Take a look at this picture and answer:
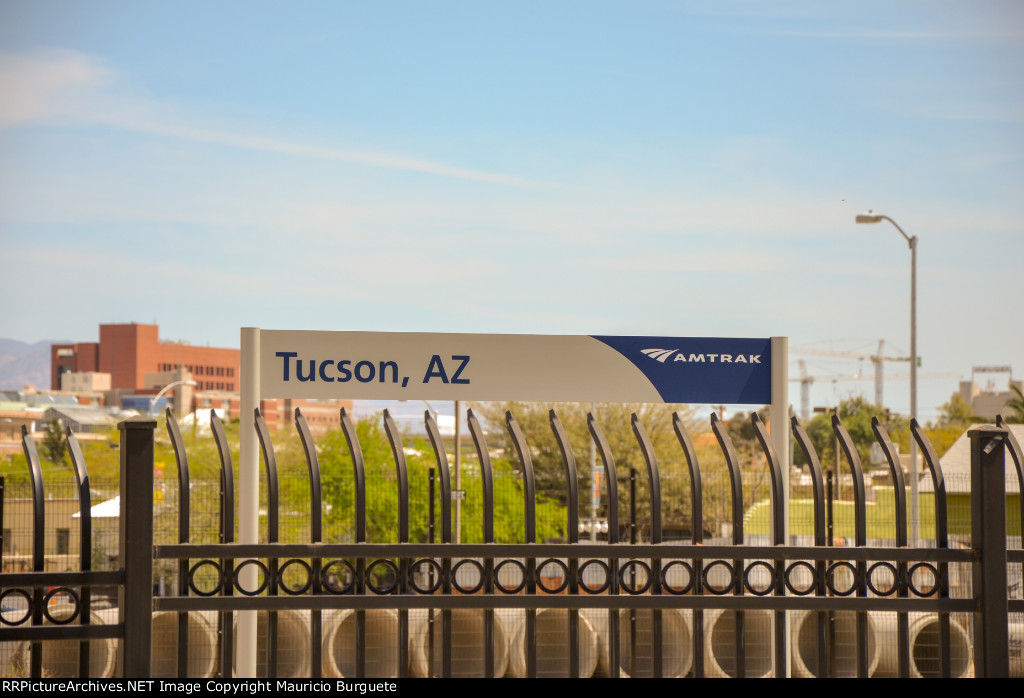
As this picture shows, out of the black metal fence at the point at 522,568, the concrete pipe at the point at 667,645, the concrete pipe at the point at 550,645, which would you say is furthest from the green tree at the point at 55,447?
the black metal fence at the point at 522,568

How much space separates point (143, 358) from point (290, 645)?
175 m

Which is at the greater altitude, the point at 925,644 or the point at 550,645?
the point at 925,644

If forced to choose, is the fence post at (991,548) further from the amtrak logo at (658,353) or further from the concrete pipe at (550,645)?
the concrete pipe at (550,645)

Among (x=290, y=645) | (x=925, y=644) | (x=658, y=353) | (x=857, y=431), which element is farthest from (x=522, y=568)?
(x=857, y=431)

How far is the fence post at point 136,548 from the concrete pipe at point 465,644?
24.5 ft

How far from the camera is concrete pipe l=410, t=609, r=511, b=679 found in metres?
11.9

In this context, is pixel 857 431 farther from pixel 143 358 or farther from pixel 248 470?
pixel 143 358

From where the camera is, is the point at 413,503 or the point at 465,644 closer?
the point at 465,644

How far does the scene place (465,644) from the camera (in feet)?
42.7

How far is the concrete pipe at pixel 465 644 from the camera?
11.9 m

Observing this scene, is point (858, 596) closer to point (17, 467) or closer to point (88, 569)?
point (88, 569)

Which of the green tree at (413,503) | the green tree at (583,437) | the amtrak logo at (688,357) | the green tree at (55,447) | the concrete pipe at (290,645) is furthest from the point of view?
the green tree at (55,447)

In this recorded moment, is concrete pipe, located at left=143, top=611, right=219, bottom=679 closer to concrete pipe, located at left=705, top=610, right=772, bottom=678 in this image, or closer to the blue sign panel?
concrete pipe, located at left=705, top=610, right=772, bottom=678

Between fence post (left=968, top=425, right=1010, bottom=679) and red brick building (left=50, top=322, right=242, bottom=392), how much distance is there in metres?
176
